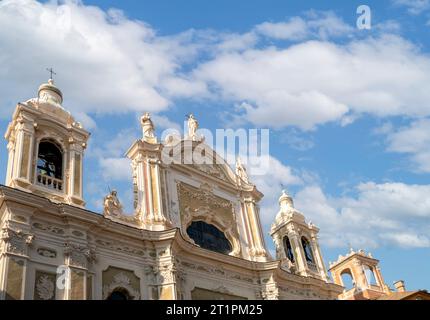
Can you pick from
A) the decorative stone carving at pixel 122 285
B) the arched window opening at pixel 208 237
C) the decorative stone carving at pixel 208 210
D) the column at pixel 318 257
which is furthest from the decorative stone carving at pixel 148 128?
the column at pixel 318 257

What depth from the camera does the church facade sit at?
14938 millimetres

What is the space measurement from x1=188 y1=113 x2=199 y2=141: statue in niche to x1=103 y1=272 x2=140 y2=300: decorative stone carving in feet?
31.3

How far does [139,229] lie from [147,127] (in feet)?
20.5

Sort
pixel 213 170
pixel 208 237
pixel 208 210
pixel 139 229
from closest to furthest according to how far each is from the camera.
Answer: pixel 139 229, pixel 208 237, pixel 208 210, pixel 213 170

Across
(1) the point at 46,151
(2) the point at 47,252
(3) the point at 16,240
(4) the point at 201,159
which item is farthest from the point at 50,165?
(4) the point at 201,159

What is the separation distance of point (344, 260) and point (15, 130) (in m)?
23.7

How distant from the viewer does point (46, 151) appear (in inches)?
723

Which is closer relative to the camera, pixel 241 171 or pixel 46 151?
→ pixel 46 151

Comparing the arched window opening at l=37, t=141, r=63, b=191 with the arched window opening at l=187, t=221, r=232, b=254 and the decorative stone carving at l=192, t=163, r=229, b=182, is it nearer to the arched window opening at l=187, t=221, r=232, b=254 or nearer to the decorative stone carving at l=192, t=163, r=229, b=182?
the arched window opening at l=187, t=221, r=232, b=254

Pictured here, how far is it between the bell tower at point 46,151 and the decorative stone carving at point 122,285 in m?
3.03

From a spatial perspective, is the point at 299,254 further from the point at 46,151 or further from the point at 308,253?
the point at 46,151

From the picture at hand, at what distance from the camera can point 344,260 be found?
32.6m

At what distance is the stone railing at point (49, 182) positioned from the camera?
17312 millimetres
